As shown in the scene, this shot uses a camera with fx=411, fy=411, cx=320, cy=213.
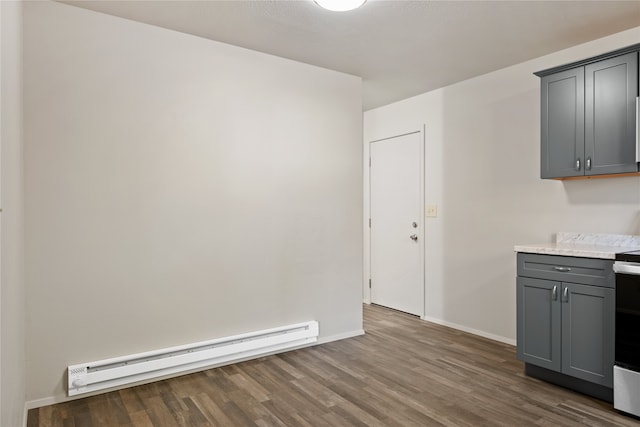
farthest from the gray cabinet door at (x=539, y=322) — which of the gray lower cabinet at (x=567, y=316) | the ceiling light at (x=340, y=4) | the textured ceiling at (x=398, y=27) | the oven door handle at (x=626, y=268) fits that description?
the ceiling light at (x=340, y=4)

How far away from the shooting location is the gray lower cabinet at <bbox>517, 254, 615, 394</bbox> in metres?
2.55

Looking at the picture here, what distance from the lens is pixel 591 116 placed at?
284cm

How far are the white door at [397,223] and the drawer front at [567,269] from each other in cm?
161

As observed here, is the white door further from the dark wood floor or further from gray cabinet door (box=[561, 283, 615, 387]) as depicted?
gray cabinet door (box=[561, 283, 615, 387])

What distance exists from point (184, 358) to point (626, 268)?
2.91 metres

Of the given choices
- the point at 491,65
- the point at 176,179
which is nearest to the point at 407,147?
the point at 491,65

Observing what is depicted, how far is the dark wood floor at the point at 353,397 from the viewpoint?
7.79 feet

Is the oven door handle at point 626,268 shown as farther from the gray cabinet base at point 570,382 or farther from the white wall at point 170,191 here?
the white wall at point 170,191

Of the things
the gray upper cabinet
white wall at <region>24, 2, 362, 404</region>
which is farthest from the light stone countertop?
white wall at <region>24, 2, 362, 404</region>

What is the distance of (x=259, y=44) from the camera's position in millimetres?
3225

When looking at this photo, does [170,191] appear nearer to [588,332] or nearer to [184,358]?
[184,358]

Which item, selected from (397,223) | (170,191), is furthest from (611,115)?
(170,191)

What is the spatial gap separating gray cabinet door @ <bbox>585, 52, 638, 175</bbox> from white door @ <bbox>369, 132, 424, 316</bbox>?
1.85 meters

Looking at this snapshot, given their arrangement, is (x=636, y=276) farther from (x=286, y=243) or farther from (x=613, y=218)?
(x=286, y=243)
